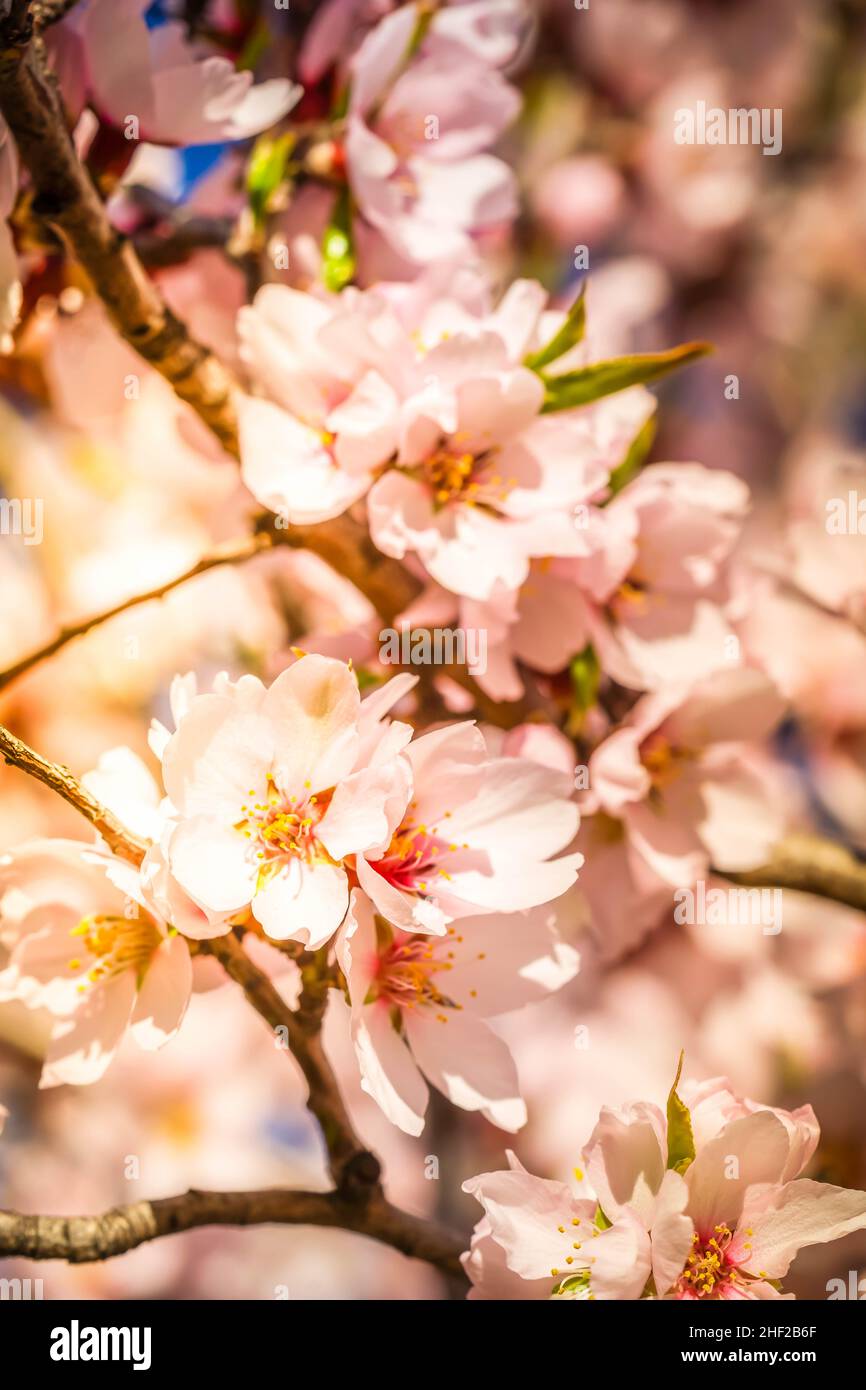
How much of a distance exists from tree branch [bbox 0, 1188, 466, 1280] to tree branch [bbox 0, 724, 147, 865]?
0.62ft

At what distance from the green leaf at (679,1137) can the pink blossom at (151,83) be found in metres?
0.58

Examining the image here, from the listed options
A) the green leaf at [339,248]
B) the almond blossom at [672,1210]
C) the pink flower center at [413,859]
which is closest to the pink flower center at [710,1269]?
the almond blossom at [672,1210]

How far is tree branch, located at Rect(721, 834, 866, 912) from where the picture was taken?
0.74 meters

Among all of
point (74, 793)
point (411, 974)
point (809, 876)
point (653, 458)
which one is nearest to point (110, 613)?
point (74, 793)

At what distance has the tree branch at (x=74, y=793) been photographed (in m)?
0.47

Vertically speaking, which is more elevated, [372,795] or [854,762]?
[372,795]

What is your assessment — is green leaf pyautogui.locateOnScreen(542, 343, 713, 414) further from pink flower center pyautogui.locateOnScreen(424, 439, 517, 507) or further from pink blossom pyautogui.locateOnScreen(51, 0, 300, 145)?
pink blossom pyautogui.locateOnScreen(51, 0, 300, 145)

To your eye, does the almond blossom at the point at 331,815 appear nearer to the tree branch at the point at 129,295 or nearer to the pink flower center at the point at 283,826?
the pink flower center at the point at 283,826

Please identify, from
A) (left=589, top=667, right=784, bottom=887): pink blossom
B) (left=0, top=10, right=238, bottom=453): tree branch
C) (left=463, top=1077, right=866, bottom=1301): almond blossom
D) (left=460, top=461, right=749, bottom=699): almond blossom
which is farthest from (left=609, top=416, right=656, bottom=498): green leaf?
(left=463, top=1077, right=866, bottom=1301): almond blossom

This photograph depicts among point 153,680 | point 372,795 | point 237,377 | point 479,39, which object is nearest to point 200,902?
point 372,795

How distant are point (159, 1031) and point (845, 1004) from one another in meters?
0.77

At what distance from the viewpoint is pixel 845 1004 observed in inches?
42.3

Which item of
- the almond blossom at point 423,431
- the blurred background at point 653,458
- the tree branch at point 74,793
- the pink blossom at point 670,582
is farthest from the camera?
the blurred background at point 653,458

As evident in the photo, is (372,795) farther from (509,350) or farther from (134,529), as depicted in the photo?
(134,529)
